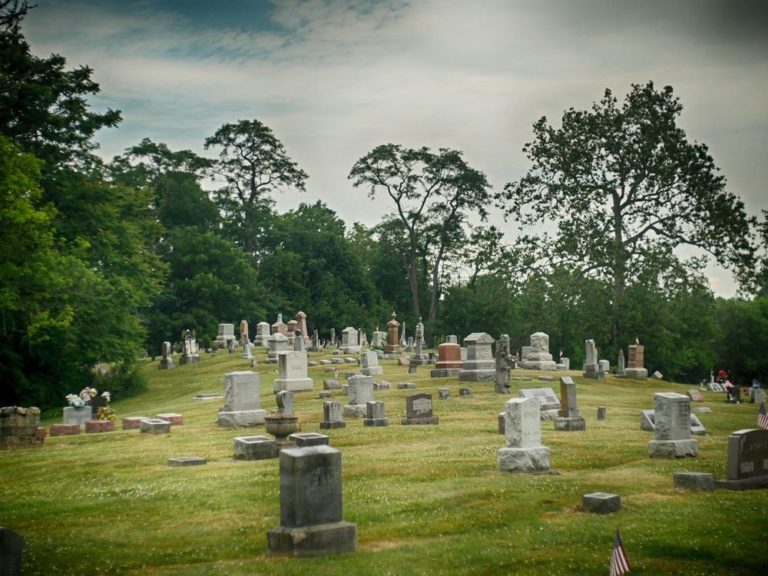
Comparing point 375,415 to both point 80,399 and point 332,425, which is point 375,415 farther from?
point 80,399

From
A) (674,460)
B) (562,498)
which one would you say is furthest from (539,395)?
(562,498)

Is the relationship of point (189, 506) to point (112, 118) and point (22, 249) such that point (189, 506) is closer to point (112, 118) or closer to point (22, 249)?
point (22, 249)

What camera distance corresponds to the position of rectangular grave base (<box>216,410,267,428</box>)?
923 inches

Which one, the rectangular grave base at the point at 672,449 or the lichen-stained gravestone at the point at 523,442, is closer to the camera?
the lichen-stained gravestone at the point at 523,442

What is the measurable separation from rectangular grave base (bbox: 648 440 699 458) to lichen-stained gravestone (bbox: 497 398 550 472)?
3114 millimetres

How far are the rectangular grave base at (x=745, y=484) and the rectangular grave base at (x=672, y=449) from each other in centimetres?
299

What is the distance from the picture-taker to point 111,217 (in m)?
41.7

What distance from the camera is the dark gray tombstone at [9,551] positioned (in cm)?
837

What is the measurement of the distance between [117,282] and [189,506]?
98.3 feet

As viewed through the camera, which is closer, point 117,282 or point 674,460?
point 674,460

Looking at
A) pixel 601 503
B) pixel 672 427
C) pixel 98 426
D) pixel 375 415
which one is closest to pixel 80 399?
pixel 98 426

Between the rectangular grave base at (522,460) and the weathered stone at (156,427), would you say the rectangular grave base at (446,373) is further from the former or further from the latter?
the rectangular grave base at (522,460)

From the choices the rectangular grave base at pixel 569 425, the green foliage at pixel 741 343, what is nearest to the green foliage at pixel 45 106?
the rectangular grave base at pixel 569 425

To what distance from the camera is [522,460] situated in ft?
50.1
